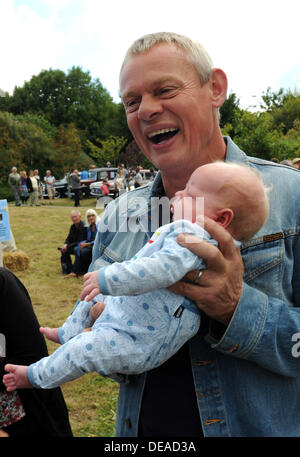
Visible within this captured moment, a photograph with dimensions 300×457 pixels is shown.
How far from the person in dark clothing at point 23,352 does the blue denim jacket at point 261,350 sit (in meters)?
1.05

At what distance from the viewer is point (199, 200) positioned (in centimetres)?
154

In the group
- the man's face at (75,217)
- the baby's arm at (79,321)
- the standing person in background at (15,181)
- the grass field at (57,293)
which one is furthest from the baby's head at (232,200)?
the standing person in background at (15,181)

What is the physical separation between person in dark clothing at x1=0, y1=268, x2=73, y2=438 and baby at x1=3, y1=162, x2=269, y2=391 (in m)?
0.95

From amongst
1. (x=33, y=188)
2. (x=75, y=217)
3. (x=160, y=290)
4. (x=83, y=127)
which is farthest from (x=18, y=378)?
(x=83, y=127)

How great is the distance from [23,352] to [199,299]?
1.60m

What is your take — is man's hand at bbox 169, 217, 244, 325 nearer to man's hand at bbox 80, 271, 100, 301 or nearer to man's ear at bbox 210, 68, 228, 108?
man's hand at bbox 80, 271, 100, 301

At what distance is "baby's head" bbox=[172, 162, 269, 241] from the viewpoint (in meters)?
1.50

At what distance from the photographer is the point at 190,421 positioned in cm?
155

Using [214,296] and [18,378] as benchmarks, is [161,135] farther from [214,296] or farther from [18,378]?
[18,378]

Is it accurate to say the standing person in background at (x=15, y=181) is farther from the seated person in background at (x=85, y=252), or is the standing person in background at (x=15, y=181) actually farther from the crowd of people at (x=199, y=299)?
the crowd of people at (x=199, y=299)

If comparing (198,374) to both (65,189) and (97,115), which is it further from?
(97,115)

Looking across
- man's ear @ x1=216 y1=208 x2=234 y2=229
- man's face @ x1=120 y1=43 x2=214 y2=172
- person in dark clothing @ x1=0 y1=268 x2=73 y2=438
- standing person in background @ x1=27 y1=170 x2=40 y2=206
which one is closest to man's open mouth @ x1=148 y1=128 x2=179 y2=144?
man's face @ x1=120 y1=43 x2=214 y2=172

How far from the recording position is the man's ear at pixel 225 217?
149 cm
